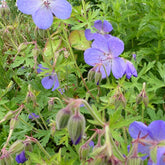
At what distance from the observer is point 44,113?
1.90m

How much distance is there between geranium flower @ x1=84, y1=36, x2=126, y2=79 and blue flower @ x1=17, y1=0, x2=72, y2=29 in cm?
A: 36

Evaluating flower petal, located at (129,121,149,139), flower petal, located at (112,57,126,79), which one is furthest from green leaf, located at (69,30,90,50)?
flower petal, located at (129,121,149,139)

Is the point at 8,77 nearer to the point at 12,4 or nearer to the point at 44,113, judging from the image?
the point at 44,113

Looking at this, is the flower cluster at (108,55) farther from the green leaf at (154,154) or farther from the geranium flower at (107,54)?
the green leaf at (154,154)

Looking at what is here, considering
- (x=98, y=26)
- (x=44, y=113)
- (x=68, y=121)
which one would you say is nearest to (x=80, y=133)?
(x=68, y=121)

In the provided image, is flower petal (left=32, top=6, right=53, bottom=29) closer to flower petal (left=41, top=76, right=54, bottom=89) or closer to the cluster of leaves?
the cluster of leaves

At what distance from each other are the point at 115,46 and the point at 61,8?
0.47 m

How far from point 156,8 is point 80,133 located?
164cm

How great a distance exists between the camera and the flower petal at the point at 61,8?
1400 mm

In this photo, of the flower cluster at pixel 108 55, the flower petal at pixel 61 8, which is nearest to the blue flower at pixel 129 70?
the flower cluster at pixel 108 55

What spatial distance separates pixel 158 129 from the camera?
0.90 meters

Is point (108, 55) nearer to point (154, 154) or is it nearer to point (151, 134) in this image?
point (151, 134)

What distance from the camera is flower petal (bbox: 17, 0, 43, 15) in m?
1.41

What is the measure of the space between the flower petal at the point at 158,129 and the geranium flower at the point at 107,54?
740mm
